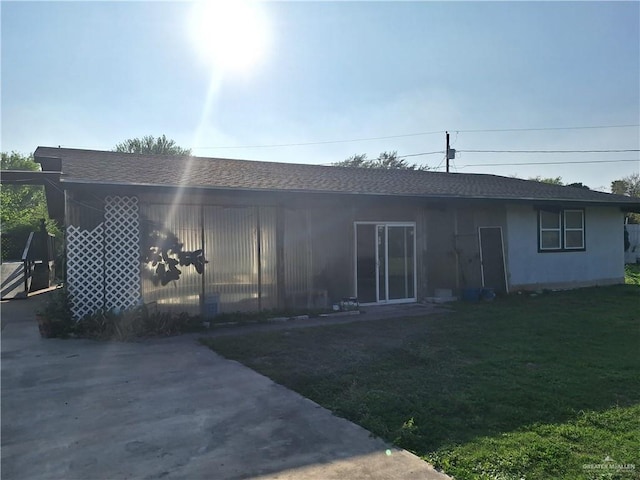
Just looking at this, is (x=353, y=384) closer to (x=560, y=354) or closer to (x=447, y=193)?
(x=560, y=354)

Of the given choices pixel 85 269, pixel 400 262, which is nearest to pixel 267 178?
pixel 400 262

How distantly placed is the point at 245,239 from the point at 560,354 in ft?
21.2

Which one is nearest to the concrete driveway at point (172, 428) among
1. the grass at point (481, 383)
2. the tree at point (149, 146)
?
the grass at point (481, 383)

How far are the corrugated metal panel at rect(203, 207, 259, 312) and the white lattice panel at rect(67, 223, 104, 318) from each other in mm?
2049

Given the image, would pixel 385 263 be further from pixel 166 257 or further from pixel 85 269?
pixel 85 269

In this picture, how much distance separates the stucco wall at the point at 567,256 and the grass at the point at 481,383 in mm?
4357

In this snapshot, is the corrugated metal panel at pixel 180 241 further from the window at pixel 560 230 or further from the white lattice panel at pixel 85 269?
the window at pixel 560 230

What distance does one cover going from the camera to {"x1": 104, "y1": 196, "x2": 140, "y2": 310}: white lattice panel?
9.18 meters

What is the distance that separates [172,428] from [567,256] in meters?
14.5

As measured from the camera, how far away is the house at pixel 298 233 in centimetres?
920

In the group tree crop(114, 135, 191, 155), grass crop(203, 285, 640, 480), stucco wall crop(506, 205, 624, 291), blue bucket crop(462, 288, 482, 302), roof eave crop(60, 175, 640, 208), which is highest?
tree crop(114, 135, 191, 155)

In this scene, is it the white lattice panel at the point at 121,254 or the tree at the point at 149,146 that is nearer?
the white lattice panel at the point at 121,254

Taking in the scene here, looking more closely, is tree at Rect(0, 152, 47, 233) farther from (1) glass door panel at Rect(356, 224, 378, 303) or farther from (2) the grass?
(2) the grass

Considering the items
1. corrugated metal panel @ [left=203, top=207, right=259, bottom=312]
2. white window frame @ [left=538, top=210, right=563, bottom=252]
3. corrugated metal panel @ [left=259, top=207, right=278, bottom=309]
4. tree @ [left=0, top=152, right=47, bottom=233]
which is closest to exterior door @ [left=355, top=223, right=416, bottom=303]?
corrugated metal panel @ [left=259, top=207, right=278, bottom=309]
